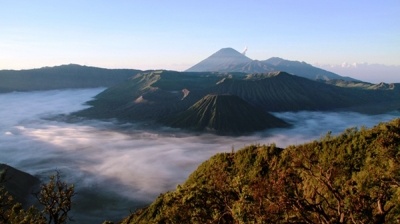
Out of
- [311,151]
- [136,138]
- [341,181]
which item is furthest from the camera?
[136,138]

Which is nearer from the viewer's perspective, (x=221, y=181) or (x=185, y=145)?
(x=221, y=181)

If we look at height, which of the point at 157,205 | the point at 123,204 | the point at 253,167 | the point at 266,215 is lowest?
the point at 123,204

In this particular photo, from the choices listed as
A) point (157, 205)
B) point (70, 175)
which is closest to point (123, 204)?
point (70, 175)

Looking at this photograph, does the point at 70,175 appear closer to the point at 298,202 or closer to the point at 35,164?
the point at 35,164

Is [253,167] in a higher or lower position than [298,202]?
lower

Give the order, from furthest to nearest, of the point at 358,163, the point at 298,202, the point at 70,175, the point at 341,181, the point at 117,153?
the point at 117,153 → the point at 70,175 → the point at 358,163 → the point at 341,181 → the point at 298,202

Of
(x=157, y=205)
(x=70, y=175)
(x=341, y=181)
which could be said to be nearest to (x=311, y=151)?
(x=341, y=181)
